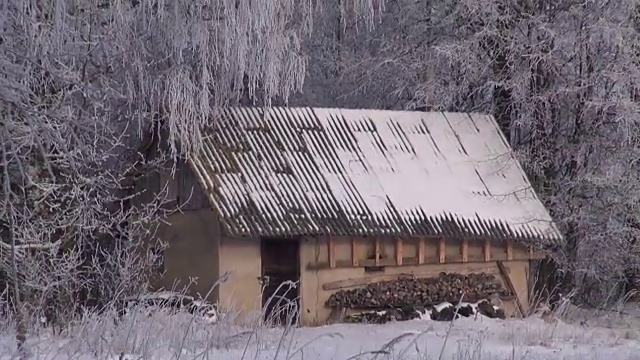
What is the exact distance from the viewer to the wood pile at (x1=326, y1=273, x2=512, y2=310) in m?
16.9

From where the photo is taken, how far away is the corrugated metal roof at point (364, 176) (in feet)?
53.5

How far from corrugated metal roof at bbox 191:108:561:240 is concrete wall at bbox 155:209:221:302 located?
81cm

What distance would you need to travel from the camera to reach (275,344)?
9914mm

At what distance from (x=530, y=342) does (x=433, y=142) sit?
8.21 meters

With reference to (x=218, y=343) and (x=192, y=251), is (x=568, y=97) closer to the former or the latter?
(x=192, y=251)

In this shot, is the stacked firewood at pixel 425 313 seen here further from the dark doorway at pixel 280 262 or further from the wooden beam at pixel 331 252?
the dark doorway at pixel 280 262

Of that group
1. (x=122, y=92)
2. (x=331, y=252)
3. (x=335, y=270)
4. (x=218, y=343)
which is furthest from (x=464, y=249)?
(x=218, y=343)

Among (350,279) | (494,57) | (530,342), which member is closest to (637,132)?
(494,57)

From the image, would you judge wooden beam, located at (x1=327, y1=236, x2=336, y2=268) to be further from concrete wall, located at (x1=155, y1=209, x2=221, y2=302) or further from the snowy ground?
the snowy ground

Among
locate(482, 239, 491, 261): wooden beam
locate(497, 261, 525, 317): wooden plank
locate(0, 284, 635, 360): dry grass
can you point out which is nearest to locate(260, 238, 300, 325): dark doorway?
locate(482, 239, 491, 261): wooden beam

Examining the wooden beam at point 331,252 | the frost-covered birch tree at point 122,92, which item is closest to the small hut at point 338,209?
the wooden beam at point 331,252

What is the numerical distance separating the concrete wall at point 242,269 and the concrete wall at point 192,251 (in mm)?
163

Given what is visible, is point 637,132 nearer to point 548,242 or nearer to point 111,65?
point 548,242

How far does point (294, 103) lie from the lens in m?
23.7
